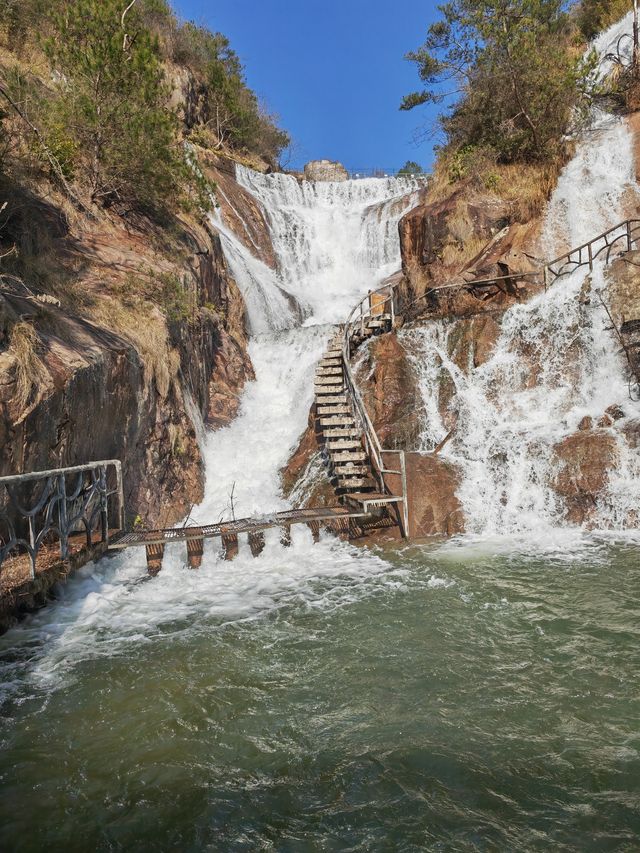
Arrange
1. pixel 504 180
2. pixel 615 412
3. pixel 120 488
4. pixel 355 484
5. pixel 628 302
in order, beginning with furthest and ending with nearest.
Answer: pixel 504 180
pixel 628 302
pixel 615 412
pixel 355 484
pixel 120 488

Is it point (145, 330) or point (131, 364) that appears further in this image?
point (145, 330)

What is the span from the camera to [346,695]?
5121mm

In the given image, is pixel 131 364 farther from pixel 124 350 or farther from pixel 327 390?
pixel 327 390

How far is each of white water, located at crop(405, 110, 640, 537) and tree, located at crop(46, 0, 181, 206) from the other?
8.45 meters

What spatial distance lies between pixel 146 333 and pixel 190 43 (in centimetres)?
2869

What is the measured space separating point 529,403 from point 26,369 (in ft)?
33.8

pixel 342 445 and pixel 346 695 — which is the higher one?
pixel 342 445

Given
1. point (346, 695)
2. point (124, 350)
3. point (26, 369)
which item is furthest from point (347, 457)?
point (346, 695)

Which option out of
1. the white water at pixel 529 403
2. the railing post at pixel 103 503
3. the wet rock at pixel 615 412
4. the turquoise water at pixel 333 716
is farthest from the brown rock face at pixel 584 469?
the railing post at pixel 103 503

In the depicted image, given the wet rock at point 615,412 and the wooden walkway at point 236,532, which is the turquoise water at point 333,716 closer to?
the wooden walkway at point 236,532

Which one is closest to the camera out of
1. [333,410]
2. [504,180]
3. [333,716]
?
[333,716]

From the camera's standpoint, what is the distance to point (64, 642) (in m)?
6.36

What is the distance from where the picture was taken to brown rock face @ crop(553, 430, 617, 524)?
1004 cm

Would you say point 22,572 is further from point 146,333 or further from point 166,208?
point 166,208
